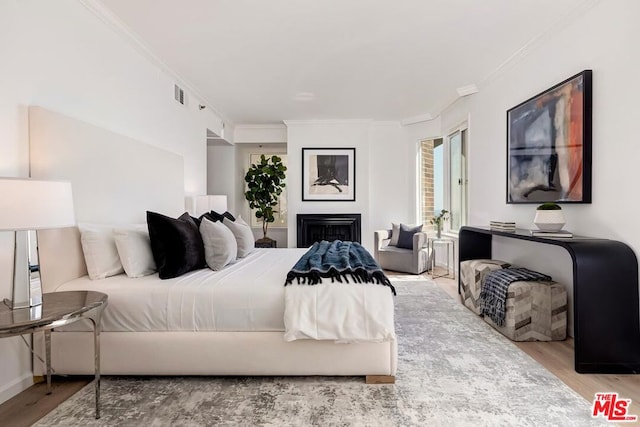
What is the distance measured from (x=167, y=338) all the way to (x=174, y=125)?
2.80 m

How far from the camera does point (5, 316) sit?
1586mm

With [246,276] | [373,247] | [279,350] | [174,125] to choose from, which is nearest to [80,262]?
[246,276]

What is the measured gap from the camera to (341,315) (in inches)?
82.0

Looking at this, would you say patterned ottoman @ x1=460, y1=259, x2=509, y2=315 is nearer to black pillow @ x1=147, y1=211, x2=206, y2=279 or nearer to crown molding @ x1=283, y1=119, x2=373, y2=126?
black pillow @ x1=147, y1=211, x2=206, y2=279

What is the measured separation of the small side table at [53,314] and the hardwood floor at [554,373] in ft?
1.26

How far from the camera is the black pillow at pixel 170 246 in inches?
95.6

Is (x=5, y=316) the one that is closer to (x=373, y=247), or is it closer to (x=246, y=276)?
(x=246, y=276)

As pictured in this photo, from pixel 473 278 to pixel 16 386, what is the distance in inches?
145

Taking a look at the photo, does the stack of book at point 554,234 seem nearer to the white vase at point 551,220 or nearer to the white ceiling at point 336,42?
the white vase at point 551,220

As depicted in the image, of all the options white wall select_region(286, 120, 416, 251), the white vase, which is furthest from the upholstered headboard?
the white vase

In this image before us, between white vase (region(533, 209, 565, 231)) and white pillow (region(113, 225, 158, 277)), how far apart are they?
118 inches

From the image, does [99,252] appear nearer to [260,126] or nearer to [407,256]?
[407,256]

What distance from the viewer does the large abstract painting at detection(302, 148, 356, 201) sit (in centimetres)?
646

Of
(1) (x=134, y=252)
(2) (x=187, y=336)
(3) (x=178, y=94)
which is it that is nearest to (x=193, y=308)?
(2) (x=187, y=336)
